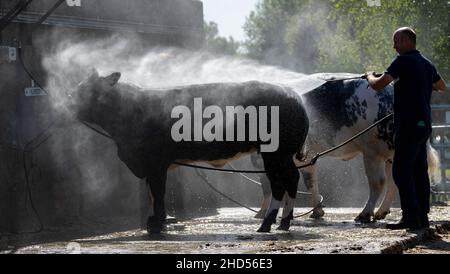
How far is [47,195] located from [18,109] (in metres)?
1.42

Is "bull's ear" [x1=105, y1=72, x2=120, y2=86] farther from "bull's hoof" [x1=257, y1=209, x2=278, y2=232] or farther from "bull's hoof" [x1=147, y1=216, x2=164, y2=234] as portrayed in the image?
"bull's hoof" [x1=257, y1=209, x2=278, y2=232]

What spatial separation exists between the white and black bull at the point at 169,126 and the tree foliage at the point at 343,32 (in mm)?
20367

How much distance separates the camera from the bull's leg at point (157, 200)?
12695mm

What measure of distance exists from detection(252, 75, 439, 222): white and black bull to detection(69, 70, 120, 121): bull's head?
3162mm

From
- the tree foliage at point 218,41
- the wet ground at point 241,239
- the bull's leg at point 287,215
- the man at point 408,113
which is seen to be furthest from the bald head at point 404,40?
the tree foliage at point 218,41

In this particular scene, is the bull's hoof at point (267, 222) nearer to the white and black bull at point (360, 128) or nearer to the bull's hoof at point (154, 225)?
the bull's hoof at point (154, 225)

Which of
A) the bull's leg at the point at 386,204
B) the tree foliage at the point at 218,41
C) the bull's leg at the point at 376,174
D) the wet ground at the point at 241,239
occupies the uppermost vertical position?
the tree foliage at the point at 218,41

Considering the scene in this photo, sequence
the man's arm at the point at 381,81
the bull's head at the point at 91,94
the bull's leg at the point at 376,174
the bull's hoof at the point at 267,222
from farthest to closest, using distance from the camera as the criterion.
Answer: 1. the bull's leg at the point at 376,174
2. the bull's head at the point at 91,94
3. the bull's hoof at the point at 267,222
4. the man's arm at the point at 381,81

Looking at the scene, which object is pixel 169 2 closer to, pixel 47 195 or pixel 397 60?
pixel 47 195

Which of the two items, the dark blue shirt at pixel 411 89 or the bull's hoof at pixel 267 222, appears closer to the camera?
the dark blue shirt at pixel 411 89

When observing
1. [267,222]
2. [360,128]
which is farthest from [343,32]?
[267,222]

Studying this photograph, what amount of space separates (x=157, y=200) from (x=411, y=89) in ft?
11.5

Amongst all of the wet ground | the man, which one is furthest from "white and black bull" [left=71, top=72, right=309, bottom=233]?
the man

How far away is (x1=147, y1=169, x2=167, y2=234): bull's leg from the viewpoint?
1270cm
